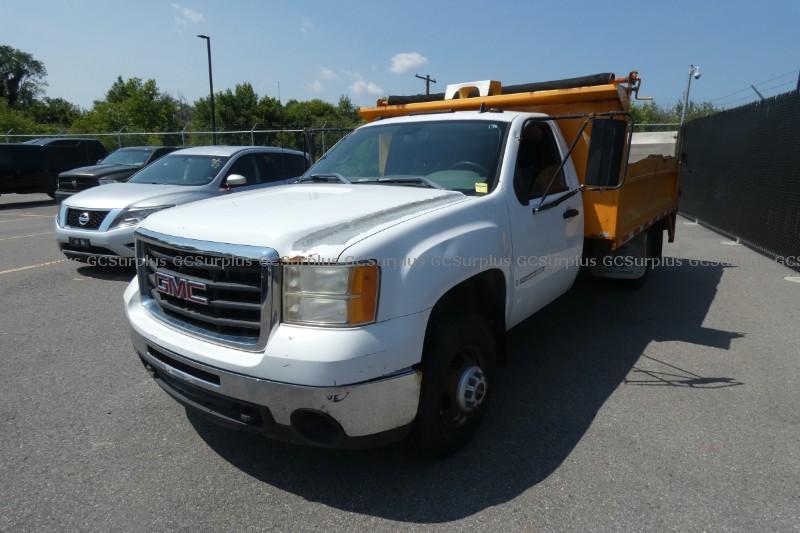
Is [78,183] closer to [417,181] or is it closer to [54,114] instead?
[417,181]

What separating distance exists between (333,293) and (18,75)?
96.6m

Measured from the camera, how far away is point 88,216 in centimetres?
687

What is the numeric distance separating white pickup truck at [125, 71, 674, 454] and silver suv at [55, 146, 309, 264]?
9.98 feet

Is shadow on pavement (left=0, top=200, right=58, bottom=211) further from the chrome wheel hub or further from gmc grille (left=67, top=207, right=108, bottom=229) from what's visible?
the chrome wheel hub

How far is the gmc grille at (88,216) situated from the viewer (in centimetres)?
682

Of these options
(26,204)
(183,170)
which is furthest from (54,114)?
(183,170)

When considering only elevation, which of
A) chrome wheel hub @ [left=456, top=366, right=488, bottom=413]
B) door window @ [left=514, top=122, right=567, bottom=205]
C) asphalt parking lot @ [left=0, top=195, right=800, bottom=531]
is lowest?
asphalt parking lot @ [left=0, top=195, right=800, bottom=531]

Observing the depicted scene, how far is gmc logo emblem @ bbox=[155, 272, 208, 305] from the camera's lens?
252cm

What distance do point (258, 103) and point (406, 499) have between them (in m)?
51.8

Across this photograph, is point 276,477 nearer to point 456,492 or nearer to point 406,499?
point 406,499

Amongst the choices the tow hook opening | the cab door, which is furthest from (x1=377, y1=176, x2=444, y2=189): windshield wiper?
the tow hook opening

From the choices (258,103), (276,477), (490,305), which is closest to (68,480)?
(276,477)

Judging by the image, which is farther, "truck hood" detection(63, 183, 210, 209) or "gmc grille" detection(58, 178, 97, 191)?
"gmc grille" detection(58, 178, 97, 191)

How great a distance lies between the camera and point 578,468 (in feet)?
9.20
